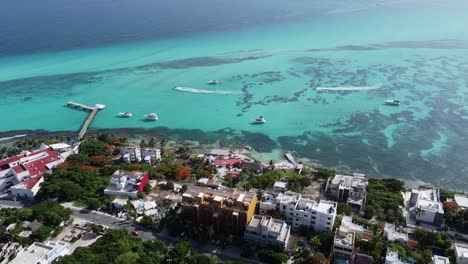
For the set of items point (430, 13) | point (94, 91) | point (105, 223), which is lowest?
point (105, 223)

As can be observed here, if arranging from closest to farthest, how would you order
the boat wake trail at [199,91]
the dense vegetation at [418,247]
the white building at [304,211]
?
the dense vegetation at [418,247], the white building at [304,211], the boat wake trail at [199,91]

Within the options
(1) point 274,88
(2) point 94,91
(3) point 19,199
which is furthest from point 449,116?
(2) point 94,91

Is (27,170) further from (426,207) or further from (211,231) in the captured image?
(426,207)

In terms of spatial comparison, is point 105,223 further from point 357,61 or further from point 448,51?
point 448,51

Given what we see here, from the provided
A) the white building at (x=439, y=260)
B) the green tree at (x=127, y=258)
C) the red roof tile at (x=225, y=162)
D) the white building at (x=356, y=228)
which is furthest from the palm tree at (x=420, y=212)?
the green tree at (x=127, y=258)

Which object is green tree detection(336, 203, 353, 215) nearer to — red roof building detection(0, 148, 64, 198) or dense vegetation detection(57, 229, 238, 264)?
dense vegetation detection(57, 229, 238, 264)

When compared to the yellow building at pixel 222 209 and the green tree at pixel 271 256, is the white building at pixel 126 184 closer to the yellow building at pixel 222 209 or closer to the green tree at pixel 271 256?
the yellow building at pixel 222 209
